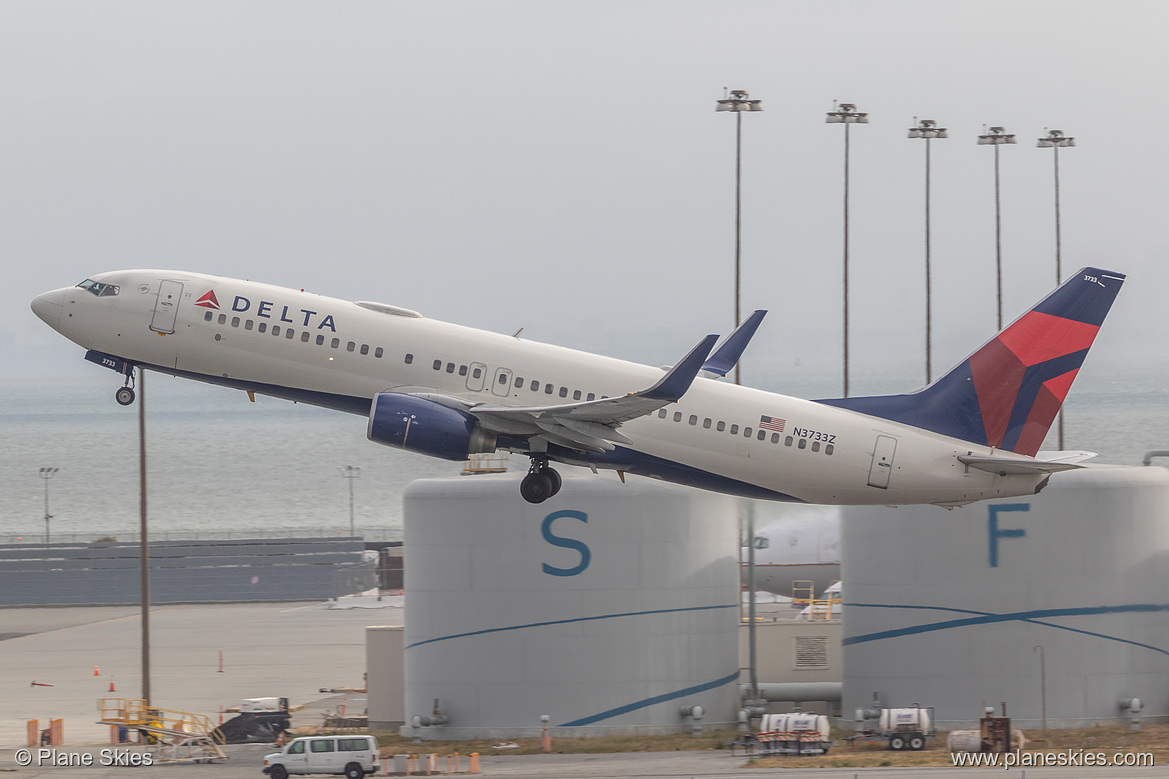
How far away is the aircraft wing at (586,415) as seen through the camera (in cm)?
3662

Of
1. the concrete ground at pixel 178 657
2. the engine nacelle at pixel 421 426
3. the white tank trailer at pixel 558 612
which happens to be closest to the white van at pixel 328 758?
the white tank trailer at pixel 558 612

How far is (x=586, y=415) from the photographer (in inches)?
1532

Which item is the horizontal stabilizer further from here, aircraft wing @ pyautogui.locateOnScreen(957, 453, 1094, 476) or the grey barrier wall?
the grey barrier wall

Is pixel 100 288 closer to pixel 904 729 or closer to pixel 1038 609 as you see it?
pixel 904 729

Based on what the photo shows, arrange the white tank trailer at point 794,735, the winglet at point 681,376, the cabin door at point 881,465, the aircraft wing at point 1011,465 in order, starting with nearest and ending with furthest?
the winglet at point 681,376, the aircraft wing at point 1011,465, the cabin door at point 881,465, the white tank trailer at point 794,735

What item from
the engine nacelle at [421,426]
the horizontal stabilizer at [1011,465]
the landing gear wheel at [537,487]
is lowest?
the landing gear wheel at [537,487]

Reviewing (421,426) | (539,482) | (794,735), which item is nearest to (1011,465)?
(539,482)

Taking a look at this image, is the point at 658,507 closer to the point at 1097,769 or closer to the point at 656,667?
the point at 656,667

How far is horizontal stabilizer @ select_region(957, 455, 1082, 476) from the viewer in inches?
1623

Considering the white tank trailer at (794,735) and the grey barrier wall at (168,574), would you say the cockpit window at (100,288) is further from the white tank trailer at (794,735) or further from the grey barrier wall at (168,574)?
the grey barrier wall at (168,574)

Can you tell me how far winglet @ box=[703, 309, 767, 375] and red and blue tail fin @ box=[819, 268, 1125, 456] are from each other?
3.61 metres

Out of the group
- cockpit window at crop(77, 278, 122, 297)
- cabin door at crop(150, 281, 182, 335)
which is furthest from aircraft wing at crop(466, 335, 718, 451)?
cockpit window at crop(77, 278, 122, 297)

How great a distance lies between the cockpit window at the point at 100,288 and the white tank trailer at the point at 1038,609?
113ft

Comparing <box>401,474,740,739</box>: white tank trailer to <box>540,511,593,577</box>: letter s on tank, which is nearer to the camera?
<box>401,474,740,739</box>: white tank trailer
